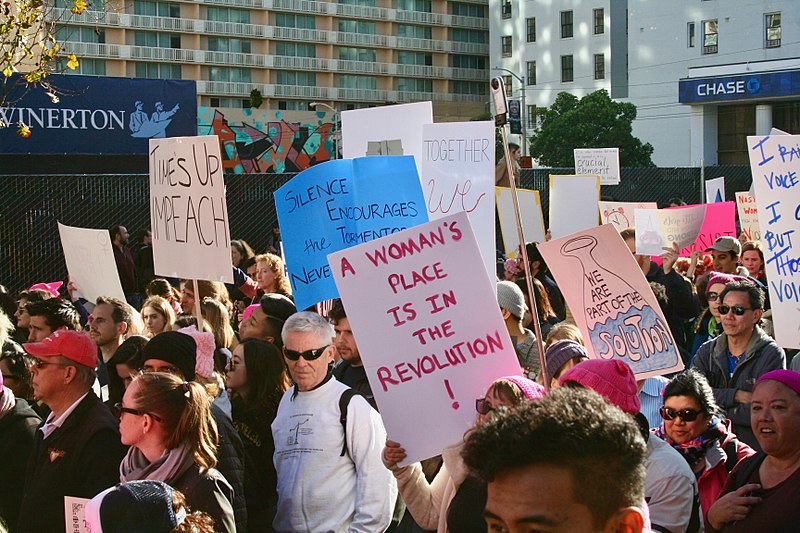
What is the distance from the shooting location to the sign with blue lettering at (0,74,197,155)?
17109 millimetres

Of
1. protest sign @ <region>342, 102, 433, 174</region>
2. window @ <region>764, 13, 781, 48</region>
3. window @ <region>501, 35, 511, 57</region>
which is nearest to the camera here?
protest sign @ <region>342, 102, 433, 174</region>

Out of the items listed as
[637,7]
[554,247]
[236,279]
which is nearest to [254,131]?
[637,7]

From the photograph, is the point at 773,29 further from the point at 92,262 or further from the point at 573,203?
the point at 92,262

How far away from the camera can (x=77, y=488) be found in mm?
4355

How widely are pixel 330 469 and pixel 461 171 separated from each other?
3.43m

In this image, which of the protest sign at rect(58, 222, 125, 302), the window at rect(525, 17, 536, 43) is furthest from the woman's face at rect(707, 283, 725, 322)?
the window at rect(525, 17, 536, 43)

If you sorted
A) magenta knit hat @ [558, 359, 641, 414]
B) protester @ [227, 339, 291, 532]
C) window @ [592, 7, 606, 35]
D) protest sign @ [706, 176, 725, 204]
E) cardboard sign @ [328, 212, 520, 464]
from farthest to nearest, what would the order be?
window @ [592, 7, 606, 35] → protest sign @ [706, 176, 725, 204] → protester @ [227, 339, 291, 532] → cardboard sign @ [328, 212, 520, 464] → magenta knit hat @ [558, 359, 641, 414]

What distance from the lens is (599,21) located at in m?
70.6

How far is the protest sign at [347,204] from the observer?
677cm

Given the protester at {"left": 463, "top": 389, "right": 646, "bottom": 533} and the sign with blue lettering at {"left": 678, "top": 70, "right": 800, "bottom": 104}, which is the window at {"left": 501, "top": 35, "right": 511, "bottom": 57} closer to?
the sign with blue lettering at {"left": 678, "top": 70, "right": 800, "bottom": 104}

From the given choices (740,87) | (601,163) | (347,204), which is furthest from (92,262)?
(740,87)

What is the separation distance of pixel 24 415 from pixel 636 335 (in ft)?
9.53

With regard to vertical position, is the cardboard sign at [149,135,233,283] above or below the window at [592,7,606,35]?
below

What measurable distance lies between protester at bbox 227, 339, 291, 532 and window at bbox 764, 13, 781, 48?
186ft
